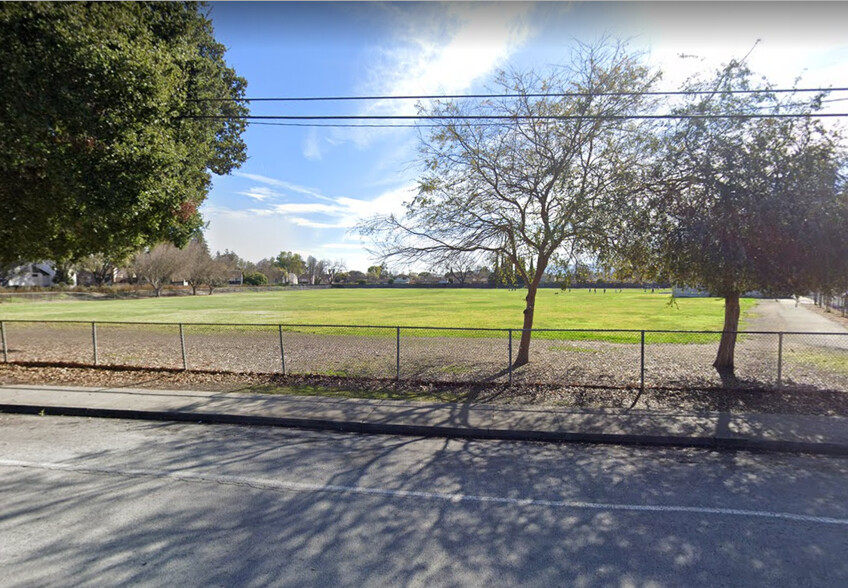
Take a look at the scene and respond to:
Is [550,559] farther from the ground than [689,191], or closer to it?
closer to it

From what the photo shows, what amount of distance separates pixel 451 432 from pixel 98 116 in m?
7.99

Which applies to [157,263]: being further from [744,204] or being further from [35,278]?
[744,204]

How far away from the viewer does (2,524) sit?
3336 millimetres

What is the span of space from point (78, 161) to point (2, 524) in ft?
19.8

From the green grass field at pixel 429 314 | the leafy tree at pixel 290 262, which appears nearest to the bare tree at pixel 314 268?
the leafy tree at pixel 290 262

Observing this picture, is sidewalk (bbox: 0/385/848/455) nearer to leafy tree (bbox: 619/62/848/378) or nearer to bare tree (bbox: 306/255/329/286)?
leafy tree (bbox: 619/62/848/378)

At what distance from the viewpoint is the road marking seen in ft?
11.6

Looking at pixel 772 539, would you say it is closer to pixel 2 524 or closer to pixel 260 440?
pixel 260 440

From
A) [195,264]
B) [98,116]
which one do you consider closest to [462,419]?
[98,116]

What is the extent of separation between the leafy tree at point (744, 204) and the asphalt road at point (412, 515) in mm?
3952

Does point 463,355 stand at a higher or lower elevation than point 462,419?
lower

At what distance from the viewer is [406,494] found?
3895 millimetres

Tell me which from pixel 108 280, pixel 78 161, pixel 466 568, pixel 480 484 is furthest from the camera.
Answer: pixel 108 280

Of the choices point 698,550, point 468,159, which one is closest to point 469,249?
point 468,159
